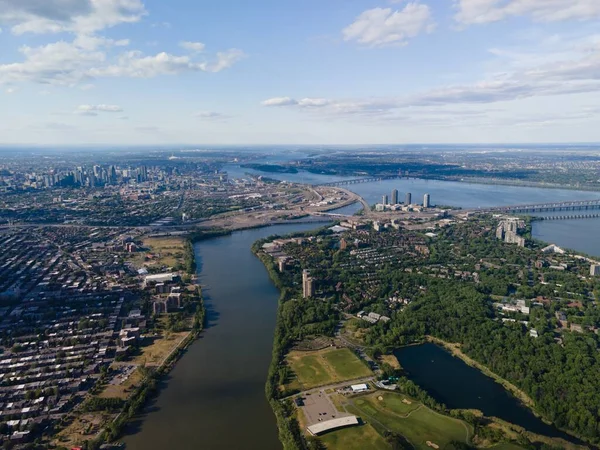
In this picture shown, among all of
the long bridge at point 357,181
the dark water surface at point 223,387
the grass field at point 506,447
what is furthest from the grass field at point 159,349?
the long bridge at point 357,181

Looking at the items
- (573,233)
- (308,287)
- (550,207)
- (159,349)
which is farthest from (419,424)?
(550,207)

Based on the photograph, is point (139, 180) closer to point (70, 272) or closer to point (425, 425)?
point (70, 272)

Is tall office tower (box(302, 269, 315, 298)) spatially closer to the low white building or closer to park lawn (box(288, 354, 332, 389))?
park lawn (box(288, 354, 332, 389))

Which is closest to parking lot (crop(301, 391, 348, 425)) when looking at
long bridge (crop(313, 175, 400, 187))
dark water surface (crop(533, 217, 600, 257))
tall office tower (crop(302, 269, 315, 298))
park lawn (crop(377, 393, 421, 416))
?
park lawn (crop(377, 393, 421, 416))

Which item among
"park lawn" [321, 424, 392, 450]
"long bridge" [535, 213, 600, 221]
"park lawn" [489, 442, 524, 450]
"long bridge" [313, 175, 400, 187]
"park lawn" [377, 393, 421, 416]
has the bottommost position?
"park lawn" [321, 424, 392, 450]

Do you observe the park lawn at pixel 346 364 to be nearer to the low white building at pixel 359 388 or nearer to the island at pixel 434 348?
the island at pixel 434 348
